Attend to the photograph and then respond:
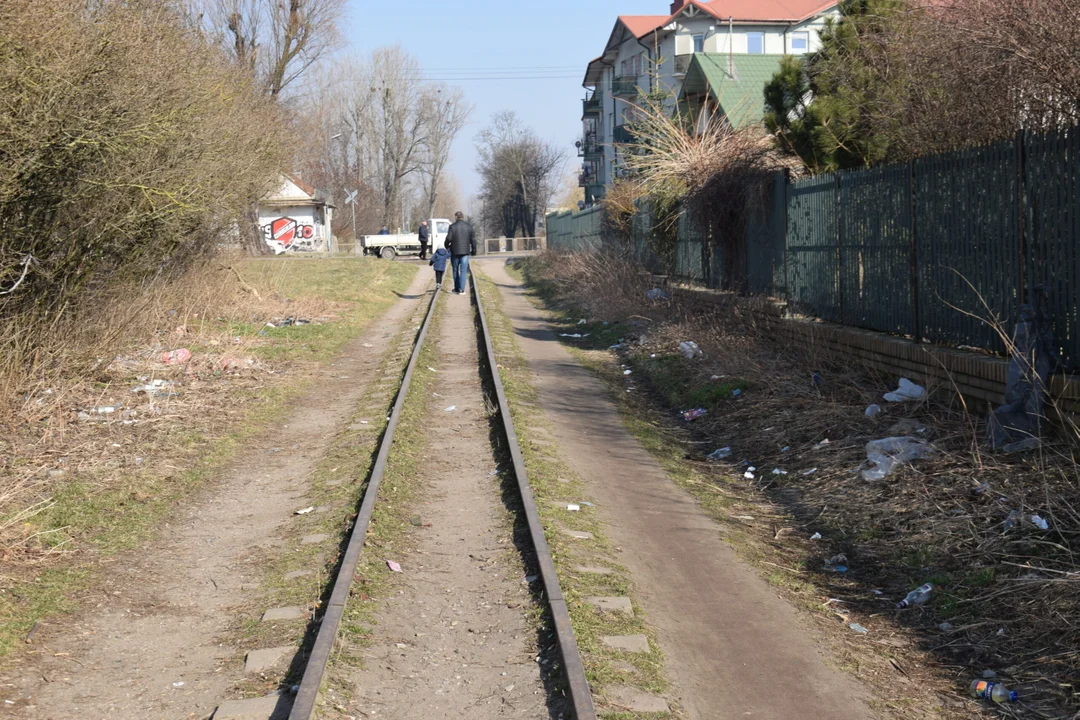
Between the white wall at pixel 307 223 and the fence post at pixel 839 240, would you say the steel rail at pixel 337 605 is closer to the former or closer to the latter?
the fence post at pixel 839 240

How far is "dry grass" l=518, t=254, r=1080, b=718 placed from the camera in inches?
203

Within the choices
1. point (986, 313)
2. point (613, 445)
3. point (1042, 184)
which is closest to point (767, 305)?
point (613, 445)

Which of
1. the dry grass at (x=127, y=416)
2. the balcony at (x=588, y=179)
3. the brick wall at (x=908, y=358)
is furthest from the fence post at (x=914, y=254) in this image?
the balcony at (x=588, y=179)

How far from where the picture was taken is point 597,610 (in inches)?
223

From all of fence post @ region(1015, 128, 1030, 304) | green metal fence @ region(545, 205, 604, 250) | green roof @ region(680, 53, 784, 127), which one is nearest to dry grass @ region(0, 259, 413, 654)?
fence post @ region(1015, 128, 1030, 304)

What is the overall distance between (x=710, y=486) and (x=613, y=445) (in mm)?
1731

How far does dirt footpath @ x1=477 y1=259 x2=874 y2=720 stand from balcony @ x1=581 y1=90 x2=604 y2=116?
233ft

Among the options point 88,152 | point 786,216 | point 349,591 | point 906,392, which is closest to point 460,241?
point 786,216

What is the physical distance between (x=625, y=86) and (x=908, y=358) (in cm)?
5893

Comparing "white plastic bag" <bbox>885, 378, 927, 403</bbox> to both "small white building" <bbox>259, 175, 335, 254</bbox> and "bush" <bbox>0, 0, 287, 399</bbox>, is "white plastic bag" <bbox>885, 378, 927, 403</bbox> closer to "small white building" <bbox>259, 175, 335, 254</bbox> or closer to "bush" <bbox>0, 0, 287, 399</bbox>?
"bush" <bbox>0, 0, 287, 399</bbox>

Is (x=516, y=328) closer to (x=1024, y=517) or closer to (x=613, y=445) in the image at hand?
(x=613, y=445)

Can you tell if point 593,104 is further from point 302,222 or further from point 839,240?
point 839,240

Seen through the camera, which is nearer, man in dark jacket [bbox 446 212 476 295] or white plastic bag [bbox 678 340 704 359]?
white plastic bag [bbox 678 340 704 359]

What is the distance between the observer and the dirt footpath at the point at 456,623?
4738 millimetres
